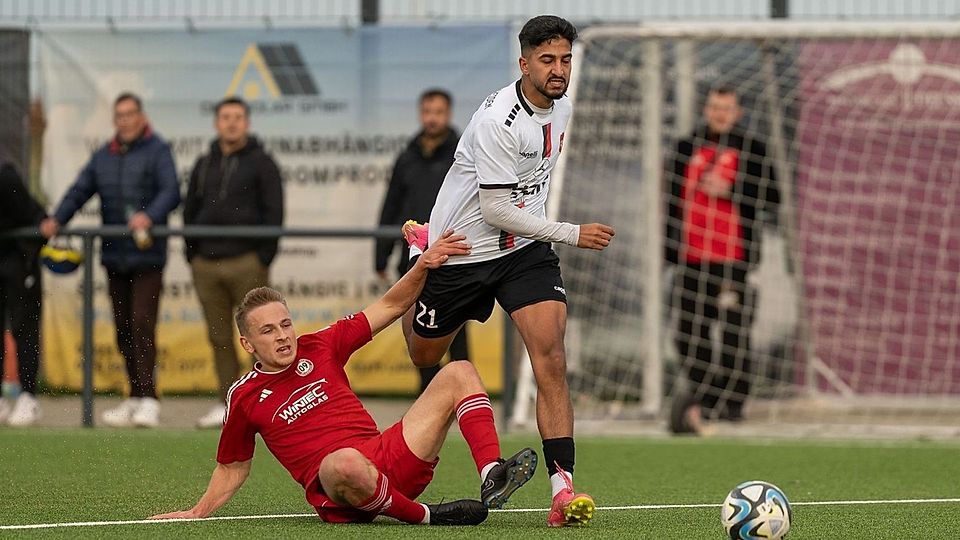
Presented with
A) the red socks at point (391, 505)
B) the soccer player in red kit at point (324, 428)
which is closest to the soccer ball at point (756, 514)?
the soccer player in red kit at point (324, 428)

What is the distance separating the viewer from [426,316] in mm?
7602

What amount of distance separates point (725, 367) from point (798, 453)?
198cm

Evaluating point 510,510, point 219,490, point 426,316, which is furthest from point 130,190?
point 219,490

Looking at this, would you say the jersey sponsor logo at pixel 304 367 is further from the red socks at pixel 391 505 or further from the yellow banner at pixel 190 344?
the yellow banner at pixel 190 344

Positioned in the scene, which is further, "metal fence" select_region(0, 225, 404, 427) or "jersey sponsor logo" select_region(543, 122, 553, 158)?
"metal fence" select_region(0, 225, 404, 427)

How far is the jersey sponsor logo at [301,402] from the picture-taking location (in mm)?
6773

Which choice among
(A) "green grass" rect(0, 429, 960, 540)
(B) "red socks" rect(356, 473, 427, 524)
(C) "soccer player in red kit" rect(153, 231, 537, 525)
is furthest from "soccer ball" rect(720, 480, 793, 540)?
(B) "red socks" rect(356, 473, 427, 524)

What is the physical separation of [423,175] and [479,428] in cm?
523

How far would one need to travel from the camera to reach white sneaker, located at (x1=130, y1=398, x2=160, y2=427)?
1145 cm

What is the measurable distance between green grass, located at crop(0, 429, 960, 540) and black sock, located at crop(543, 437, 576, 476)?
0.23m

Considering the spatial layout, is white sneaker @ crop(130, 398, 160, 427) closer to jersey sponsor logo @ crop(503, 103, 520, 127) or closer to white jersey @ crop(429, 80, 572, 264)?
white jersey @ crop(429, 80, 572, 264)

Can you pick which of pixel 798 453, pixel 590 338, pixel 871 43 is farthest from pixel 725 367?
pixel 871 43

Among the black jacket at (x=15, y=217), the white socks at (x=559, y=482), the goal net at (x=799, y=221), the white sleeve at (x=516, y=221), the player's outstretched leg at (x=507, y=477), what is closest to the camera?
the player's outstretched leg at (x=507, y=477)

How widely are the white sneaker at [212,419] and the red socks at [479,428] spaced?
5.26m
